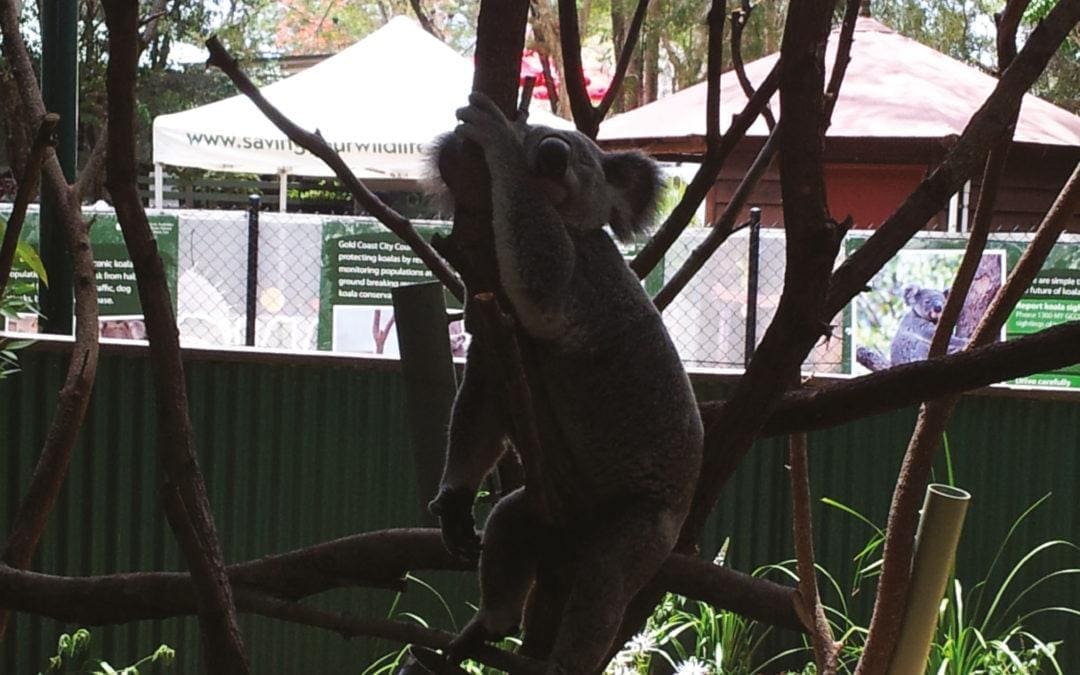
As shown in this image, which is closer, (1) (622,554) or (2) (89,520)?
(1) (622,554)

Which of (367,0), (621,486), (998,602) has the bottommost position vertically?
(998,602)

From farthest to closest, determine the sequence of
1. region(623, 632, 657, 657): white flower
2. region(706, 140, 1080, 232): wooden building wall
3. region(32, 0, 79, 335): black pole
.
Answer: region(706, 140, 1080, 232): wooden building wall
region(32, 0, 79, 335): black pole
region(623, 632, 657, 657): white flower

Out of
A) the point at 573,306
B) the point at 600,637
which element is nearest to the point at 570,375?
the point at 573,306

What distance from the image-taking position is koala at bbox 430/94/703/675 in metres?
1.36

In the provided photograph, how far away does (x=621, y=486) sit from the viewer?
1.49m

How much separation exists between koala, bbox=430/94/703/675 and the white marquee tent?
6558 mm

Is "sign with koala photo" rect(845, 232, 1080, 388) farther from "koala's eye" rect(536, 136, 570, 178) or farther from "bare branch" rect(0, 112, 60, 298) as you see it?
"bare branch" rect(0, 112, 60, 298)

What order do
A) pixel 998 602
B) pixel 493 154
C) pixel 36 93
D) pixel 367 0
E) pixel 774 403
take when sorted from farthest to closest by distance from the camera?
1. pixel 367 0
2. pixel 998 602
3. pixel 36 93
4. pixel 493 154
5. pixel 774 403

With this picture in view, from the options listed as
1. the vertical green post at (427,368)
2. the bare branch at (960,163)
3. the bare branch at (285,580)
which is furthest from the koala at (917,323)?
the bare branch at (285,580)

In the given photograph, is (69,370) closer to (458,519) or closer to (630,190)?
(458,519)

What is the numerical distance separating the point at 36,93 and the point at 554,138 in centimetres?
93

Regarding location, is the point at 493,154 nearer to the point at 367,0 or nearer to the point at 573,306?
the point at 573,306

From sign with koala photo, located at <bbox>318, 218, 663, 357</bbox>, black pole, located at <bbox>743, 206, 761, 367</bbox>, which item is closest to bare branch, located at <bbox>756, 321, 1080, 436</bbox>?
black pole, located at <bbox>743, 206, 761, 367</bbox>

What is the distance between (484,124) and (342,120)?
735 centimetres
